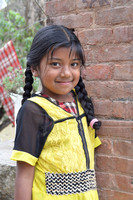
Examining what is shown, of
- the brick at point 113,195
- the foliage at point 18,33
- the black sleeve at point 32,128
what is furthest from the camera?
the foliage at point 18,33

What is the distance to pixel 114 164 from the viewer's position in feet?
5.62

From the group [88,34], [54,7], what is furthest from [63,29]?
[54,7]

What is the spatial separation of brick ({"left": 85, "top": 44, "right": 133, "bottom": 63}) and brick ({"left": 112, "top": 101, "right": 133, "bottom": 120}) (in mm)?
278

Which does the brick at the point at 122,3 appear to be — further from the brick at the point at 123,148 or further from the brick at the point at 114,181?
the brick at the point at 114,181

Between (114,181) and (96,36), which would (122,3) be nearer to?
(96,36)

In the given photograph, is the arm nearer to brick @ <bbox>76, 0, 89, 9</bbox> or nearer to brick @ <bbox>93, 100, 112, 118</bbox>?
brick @ <bbox>93, 100, 112, 118</bbox>

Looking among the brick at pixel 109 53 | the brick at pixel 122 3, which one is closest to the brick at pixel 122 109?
the brick at pixel 109 53

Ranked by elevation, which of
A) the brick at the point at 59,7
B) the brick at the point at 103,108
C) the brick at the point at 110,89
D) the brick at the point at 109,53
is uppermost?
the brick at the point at 59,7

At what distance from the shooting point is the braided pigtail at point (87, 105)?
64.1 inches

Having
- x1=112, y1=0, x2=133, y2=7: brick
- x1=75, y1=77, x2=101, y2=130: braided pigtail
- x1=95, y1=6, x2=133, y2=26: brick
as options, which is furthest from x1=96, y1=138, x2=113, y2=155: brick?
x1=112, y1=0, x2=133, y2=7: brick

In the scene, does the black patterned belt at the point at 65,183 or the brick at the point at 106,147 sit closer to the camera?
the black patterned belt at the point at 65,183

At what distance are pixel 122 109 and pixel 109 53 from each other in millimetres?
372

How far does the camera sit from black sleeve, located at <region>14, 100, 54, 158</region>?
1359mm

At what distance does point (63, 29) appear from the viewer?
146 centimetres
